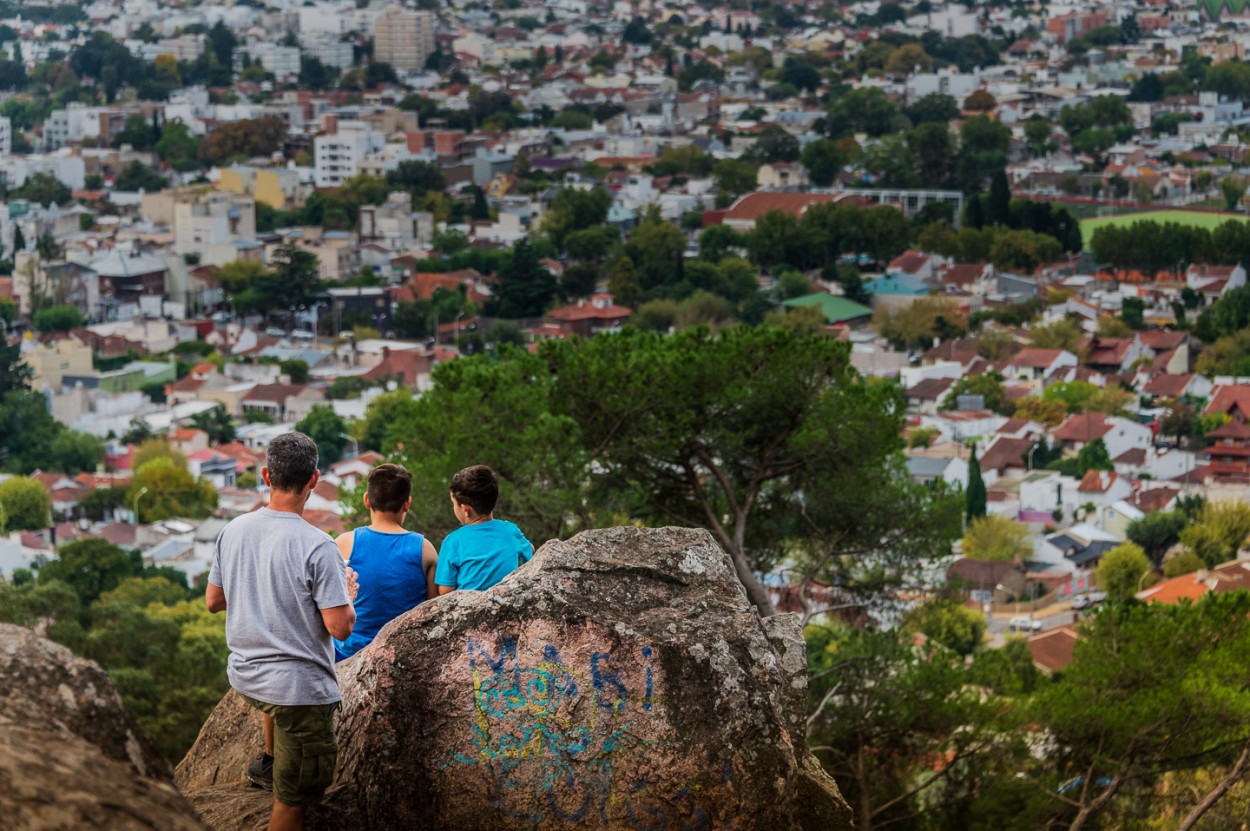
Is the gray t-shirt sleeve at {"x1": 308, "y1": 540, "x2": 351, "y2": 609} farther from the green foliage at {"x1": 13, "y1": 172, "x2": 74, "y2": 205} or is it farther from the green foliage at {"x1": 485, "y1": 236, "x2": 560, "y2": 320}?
the green foliage at {"x1": 13, "y1": 172, "x2": 74, "y2": 205}

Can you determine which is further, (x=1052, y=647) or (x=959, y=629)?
(x=1052, y=647)

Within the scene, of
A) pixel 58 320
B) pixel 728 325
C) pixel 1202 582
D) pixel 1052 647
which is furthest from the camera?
pixel 58 320

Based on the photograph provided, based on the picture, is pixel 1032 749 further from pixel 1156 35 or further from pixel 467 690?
pixel 1156 35

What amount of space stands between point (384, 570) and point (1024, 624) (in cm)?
1496

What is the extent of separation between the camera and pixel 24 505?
22.9 m

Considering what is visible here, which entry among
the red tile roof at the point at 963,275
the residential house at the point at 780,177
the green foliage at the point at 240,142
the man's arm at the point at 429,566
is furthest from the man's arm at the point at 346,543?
the green foliage at the point at 240,142

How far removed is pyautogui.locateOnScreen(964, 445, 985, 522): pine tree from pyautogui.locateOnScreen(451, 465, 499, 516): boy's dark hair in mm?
17190

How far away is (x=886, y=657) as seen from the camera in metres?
7.40

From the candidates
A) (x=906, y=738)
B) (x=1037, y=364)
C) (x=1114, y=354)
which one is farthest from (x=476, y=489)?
(x=1114, y=354)

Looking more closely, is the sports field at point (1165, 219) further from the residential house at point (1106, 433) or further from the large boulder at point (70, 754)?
the large boulder at point (70, 754)

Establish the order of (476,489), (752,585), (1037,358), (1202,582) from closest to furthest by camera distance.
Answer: (476,489), (752,585), (1202,582), (1037,358)

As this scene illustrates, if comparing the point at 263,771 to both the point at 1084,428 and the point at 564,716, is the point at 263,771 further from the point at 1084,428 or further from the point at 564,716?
the point at 1084,428

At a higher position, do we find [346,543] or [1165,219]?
[346,543]

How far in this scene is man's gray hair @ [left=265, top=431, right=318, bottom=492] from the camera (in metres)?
2.71
